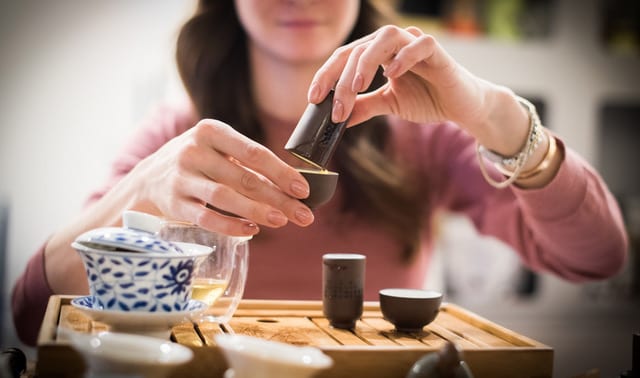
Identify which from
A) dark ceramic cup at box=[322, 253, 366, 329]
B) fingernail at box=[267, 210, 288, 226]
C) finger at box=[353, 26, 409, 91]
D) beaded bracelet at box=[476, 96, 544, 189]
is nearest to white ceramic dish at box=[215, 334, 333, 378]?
fingernail at box=[267, 210, 288, 226]

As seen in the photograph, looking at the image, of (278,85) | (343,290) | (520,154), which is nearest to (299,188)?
(343,290)

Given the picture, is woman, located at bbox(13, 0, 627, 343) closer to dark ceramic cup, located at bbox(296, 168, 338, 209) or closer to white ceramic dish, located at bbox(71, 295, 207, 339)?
dark ceramic cup, located at bbox(296, 168, 338, 209)

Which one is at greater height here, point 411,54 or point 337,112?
point 411,54

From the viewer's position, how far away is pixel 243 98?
7.03 ft

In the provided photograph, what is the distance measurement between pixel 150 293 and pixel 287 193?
11.3 inches

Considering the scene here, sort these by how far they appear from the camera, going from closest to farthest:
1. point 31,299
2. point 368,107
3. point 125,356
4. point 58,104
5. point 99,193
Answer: point 125,356
point 368,107
point 31,299
point 99,193
point 58,104

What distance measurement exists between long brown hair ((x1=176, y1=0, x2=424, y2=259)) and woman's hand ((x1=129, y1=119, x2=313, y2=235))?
0.83m

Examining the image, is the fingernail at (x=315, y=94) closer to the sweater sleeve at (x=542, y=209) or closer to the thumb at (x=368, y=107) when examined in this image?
the thumb at (x=368, y=107)

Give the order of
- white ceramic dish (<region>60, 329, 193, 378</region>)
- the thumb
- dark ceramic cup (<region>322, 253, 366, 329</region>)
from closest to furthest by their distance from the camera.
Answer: white ceramic dish (<region>60, 329, 193, 378</region>)
dark ceramic cup (<region>322, 253, 366, 329</region>)
the thumb

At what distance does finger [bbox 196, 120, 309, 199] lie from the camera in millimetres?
1241

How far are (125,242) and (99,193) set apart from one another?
85 centimetres

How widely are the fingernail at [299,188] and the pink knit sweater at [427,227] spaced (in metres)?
0.62

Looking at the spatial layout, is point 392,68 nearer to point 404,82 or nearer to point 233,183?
point 404,82

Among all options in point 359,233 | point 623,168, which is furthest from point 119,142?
point 623,168
